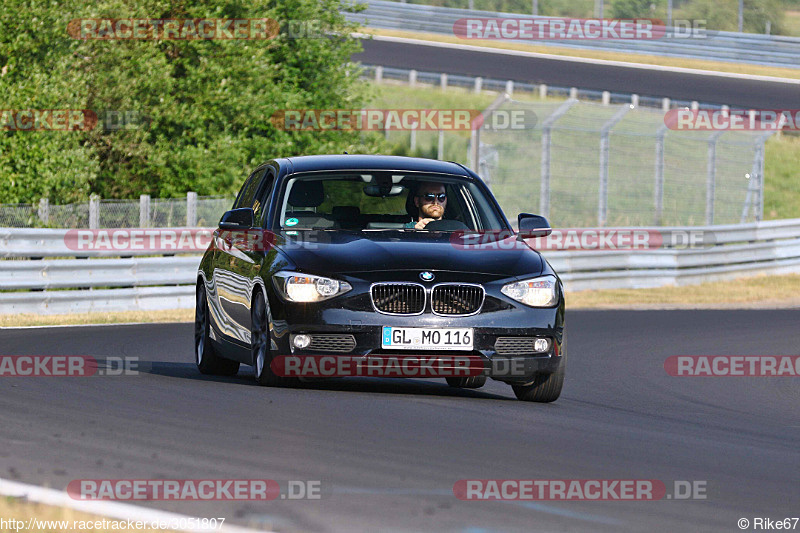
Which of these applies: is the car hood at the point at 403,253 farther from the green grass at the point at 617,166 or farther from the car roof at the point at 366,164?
the green grass at the point at 617,166

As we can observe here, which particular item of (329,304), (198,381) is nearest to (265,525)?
(329,304)

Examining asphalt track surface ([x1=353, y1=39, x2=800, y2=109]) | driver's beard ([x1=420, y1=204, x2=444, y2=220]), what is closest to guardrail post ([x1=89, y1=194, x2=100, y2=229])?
driver's beard ([x1=420, y1=204, x2=444, y2=220])

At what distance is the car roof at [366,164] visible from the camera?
10688mm

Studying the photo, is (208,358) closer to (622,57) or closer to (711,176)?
(711,176)

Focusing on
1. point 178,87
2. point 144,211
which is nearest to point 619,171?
point 178,87

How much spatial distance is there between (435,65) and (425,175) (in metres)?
40.2

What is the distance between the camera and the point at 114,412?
27.6ft

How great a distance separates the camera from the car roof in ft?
35.1

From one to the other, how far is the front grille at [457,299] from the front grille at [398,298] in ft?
0.32

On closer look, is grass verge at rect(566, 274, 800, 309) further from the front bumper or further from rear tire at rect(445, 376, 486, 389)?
the front bumper

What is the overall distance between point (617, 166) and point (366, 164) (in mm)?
30793

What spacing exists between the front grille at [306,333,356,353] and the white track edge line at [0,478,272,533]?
337cm

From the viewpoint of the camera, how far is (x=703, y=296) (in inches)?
985

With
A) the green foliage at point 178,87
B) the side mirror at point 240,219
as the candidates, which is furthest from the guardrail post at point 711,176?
the side mirror at point 240,219
